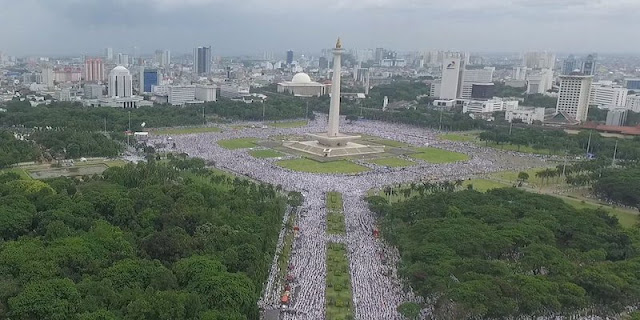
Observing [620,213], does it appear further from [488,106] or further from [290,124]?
[488,106]

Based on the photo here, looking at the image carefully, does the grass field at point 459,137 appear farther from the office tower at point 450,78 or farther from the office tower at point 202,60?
the office tower at point 202,60

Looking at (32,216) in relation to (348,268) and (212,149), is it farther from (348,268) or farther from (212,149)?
(212,149)

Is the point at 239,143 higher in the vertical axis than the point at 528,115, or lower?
lower

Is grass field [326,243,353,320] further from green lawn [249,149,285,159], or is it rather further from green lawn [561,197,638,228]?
green lawn [249,149,285,159]

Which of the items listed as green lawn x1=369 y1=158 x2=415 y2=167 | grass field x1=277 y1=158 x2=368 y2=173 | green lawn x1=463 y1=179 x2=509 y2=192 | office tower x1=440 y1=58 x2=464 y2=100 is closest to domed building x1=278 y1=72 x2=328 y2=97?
office tower x1=440 y1=58 x2=464 y2=100

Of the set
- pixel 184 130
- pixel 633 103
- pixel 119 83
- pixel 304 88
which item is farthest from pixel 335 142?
pixel 633 103

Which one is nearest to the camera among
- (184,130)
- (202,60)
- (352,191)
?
(352,191)

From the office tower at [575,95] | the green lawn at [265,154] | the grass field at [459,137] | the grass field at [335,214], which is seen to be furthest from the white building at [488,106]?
the grass field at [335,214]
